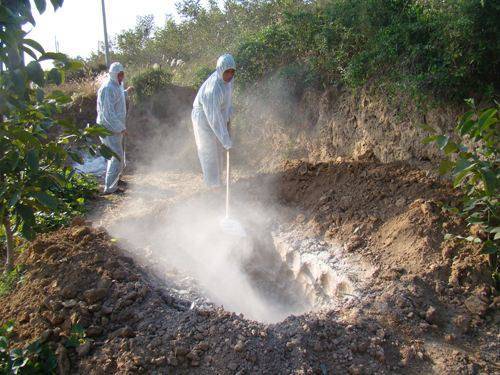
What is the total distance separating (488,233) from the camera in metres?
3.62

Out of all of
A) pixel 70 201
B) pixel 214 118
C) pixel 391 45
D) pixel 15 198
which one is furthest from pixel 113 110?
pixel 15 198

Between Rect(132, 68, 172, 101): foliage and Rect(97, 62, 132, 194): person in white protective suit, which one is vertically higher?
Rect(132, 68, 172, 101): foliage

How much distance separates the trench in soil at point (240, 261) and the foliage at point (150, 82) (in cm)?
474

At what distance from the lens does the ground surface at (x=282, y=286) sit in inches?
119

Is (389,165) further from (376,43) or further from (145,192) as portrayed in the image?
(145,192)

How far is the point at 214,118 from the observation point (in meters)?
6.05

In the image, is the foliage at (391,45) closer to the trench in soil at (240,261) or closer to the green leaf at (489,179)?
the green leaf at (489,179)

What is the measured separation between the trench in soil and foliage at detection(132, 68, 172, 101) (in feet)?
15.5

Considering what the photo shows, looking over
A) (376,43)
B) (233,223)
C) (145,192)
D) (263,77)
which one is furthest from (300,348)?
(263,77)

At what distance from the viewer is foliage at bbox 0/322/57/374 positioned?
9.63ft

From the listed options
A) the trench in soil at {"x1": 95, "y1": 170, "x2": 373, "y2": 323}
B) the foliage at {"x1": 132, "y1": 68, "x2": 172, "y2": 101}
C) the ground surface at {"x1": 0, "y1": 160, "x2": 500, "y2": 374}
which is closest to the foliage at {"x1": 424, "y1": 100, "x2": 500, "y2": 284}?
the ground surface at {"x1": 0, "y1": 160, "x2": 500, "y2": 374}

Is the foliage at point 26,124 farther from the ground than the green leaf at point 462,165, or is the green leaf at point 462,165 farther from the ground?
the foliage at point 26,124

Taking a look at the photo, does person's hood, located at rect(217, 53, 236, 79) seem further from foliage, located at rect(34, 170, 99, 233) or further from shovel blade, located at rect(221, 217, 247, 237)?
foliage, located at rect(34, 170, 99, 233)

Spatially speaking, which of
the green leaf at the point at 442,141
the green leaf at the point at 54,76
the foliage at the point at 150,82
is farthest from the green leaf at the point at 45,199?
the foliage at the point at 150,82
